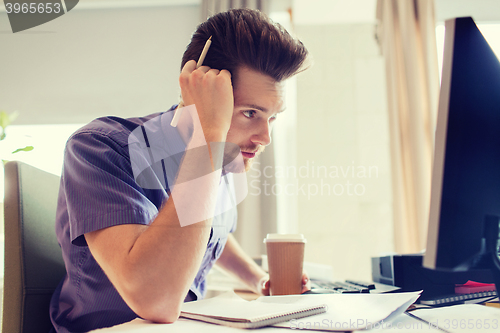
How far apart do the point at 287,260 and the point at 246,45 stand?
1.80 ft

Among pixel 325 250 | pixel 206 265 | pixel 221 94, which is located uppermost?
pixel 221 94

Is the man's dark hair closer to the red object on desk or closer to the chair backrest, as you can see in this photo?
the chair backrest

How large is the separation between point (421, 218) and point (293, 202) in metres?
0.83

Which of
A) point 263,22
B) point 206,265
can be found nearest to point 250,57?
point 263,22

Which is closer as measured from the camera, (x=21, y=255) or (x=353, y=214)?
(x=21, y=255)

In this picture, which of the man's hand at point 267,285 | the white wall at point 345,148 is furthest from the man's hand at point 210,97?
the white wall at point 345,148

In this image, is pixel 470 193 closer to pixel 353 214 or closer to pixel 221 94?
pixel 221 94

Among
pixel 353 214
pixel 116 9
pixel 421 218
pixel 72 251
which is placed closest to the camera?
pixel 72 251

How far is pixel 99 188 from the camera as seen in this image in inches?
23.5

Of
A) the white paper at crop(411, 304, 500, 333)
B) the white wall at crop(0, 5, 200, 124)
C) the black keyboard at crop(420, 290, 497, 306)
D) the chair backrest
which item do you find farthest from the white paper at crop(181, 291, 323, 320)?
the white wall at crop(0, 5, 200, 124)

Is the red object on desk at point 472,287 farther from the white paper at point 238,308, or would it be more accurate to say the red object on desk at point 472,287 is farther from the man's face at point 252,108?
the man's face at point 252,108

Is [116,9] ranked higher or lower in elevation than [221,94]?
higher

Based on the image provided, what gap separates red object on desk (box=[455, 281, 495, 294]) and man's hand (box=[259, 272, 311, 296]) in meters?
0.31

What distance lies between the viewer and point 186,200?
22.9 inches
